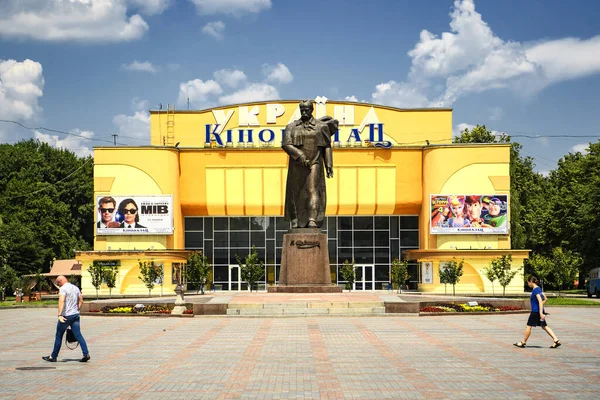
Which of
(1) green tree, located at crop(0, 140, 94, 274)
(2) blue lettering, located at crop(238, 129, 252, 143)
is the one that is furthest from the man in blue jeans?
(1) green tree, located at crop(0, 140, 94, 274)

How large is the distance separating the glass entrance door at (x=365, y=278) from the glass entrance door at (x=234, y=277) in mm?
9208

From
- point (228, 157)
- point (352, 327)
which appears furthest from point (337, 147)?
point (352, 327)

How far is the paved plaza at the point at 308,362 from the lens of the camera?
11.7m

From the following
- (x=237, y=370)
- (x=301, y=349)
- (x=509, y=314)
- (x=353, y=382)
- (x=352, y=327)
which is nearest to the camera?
(x=353, y=382)

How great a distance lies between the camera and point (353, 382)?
12.4 metres

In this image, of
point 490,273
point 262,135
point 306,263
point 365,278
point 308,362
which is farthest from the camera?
point 262,135

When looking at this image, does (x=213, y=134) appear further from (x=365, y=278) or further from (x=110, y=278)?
(x=365, y=278)

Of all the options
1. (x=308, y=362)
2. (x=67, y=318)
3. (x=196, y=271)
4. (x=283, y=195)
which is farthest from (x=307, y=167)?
(x=283, y=195)

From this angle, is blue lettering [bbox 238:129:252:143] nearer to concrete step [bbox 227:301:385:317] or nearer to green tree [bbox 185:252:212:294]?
green tree [bbox 185:252:212:294]

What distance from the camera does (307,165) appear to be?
94.5ft

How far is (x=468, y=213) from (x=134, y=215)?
24925 mm

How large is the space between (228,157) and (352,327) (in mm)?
41107

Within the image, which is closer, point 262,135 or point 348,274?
point 348,274

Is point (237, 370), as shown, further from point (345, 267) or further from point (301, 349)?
point (345, 267)
